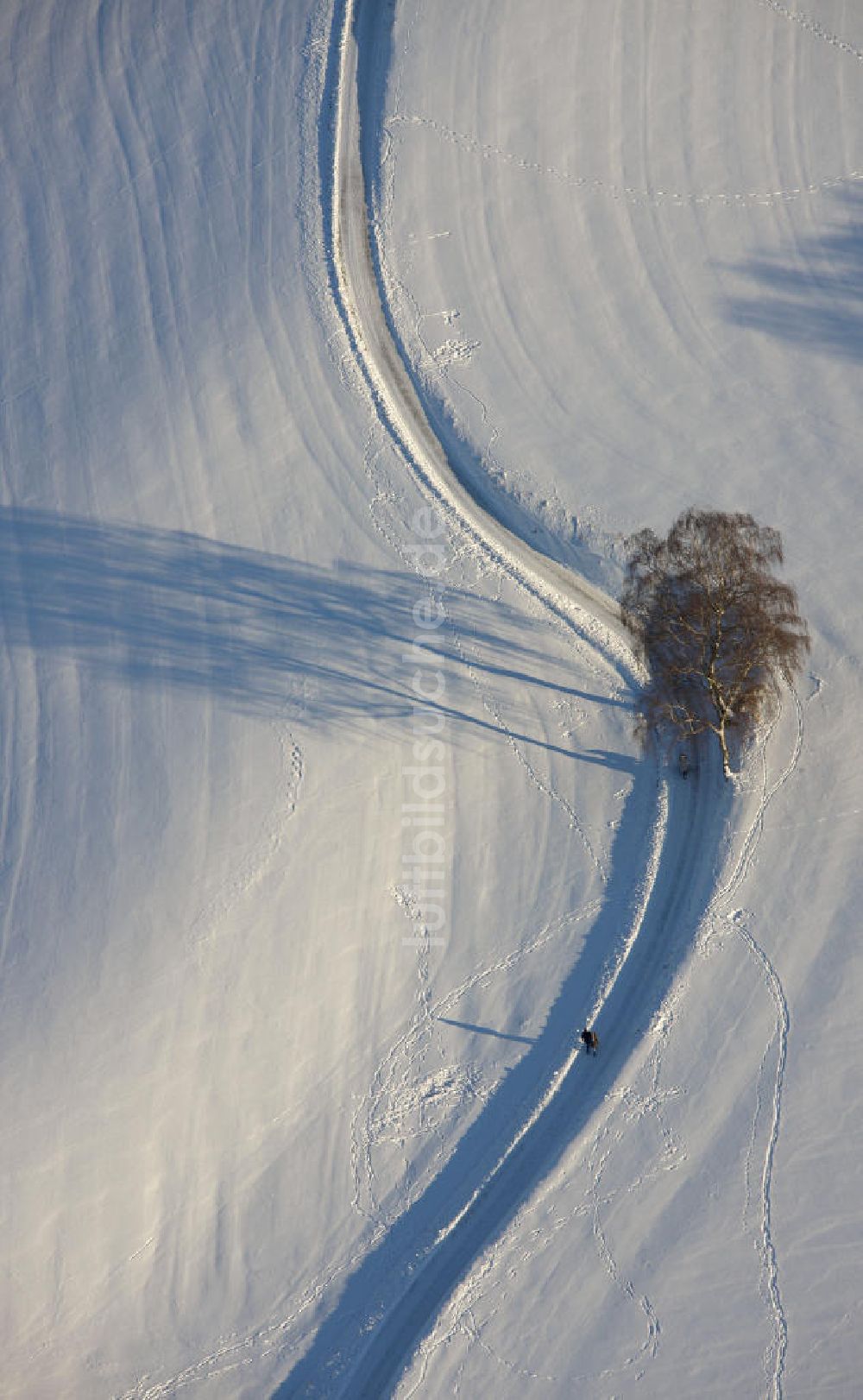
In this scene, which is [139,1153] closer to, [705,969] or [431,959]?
[431,959]

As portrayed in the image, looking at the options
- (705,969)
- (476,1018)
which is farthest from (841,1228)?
(476,1018)

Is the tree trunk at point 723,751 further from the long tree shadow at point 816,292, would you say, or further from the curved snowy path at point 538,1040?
the long tree shadow at point 816,292

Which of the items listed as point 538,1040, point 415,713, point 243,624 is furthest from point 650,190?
point 538,1040

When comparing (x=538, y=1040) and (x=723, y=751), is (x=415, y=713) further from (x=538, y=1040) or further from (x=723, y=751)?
(x=538, y=1040)

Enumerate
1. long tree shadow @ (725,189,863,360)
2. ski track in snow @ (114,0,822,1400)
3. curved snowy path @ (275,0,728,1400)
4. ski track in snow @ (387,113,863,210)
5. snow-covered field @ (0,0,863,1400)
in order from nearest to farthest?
1. ski track in snow @ (114,0,822,1400)
2. curved snowy path @ (275,0,728,1400)
3. snow-covered field @ (0,0,863,1400)
4. long tree shadow @ (725,189,863,360)
5. ski track in snow @ (387,113,863,210)

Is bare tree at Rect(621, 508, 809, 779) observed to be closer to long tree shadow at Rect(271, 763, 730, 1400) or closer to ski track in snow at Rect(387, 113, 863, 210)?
long tree shadow at Rect(271, 763, 730, 1400)

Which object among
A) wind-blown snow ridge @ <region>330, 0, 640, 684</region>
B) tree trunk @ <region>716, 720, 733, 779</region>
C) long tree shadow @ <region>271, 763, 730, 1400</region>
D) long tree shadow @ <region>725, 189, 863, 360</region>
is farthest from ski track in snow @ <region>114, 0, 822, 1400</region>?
long tree shadow @ <region>725, 189, 863, 360</region>
